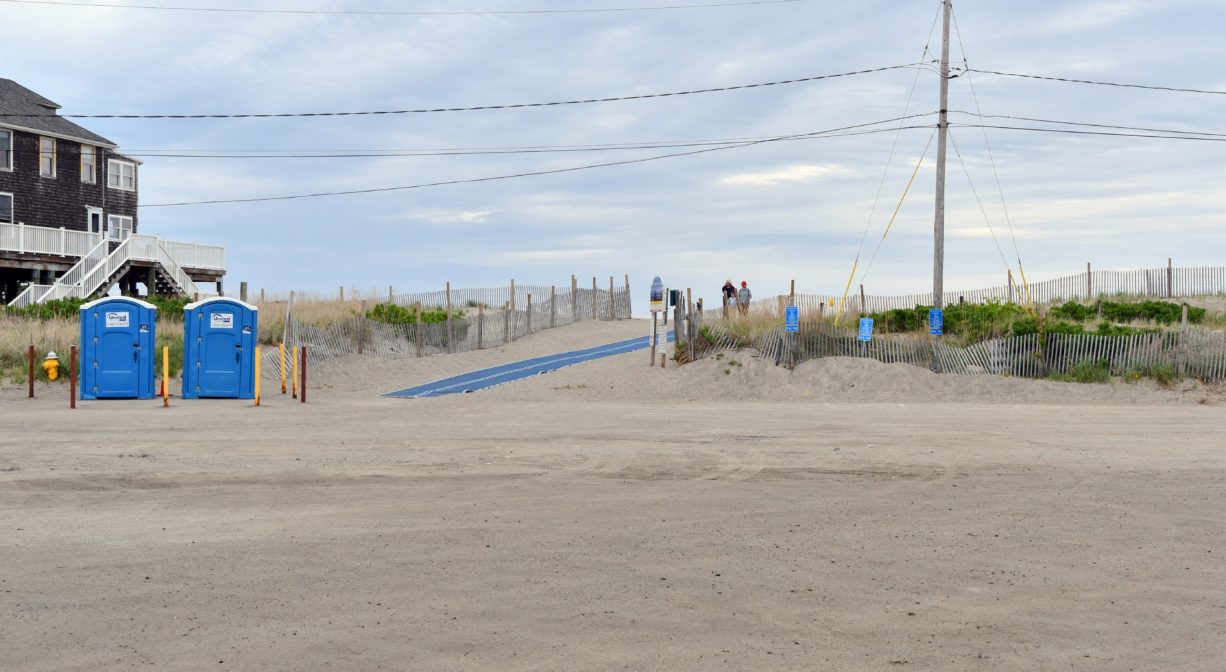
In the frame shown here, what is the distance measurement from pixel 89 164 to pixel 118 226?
10.9 feet

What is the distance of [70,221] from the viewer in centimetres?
5194

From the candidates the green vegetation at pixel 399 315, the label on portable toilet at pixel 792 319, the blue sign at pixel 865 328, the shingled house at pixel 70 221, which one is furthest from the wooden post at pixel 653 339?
the shingled house at pixel 70 221

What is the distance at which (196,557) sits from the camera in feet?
Result: 28.6

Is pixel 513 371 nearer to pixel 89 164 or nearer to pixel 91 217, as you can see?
pixel 91 217

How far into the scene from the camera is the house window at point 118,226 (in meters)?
54.2

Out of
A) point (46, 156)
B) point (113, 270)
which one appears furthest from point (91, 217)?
point (113, 270)

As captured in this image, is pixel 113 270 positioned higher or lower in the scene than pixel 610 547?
higher

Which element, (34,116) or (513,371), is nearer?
(513,371)

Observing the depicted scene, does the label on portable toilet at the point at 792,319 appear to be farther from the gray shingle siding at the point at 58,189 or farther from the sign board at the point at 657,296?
the gray shingle siding at the point at 58,189

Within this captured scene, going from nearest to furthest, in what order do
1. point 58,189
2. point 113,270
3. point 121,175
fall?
1. point 113,270
2. point 58,189
3. point 121,175

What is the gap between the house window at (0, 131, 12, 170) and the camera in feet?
160

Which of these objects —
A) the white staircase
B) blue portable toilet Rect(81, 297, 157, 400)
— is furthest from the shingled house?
blue portable toilet Rect(81, 297, 157, 400)

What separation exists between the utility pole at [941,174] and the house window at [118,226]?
37656 mm

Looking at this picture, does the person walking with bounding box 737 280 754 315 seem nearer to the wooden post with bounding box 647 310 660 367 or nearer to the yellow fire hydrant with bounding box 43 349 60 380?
the wooden post with bounding box 647 310 660 367
